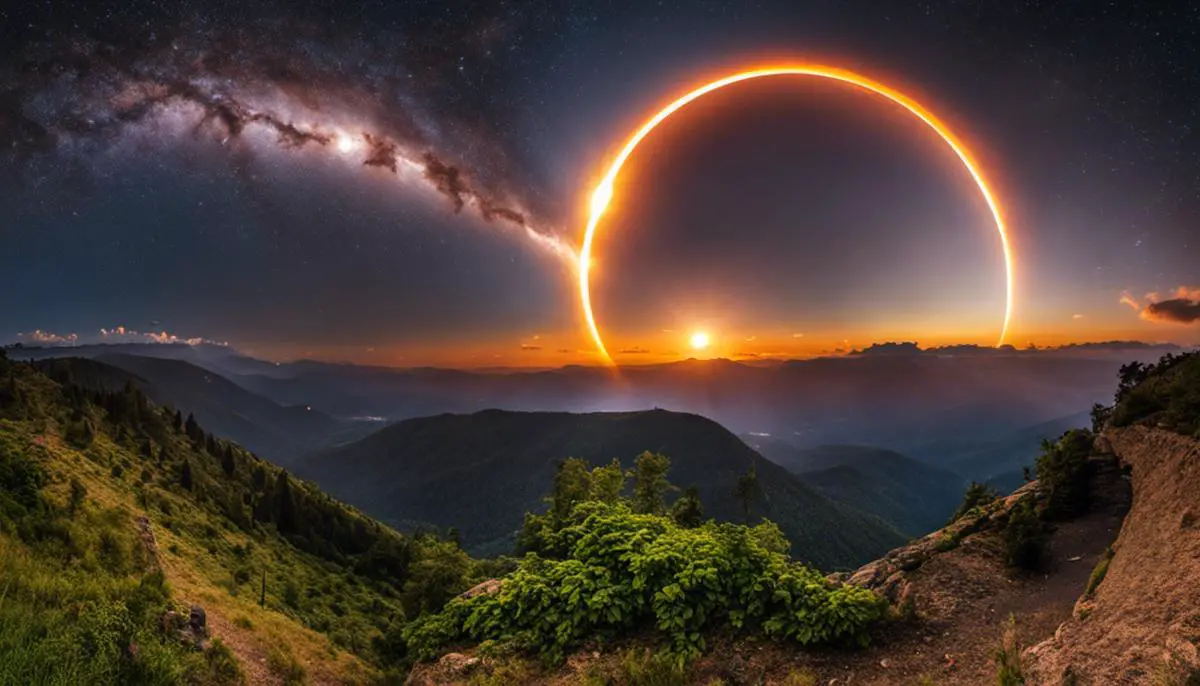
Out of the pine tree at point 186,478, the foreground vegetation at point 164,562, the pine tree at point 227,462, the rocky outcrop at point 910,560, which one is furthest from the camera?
the pine tree at point 227,462

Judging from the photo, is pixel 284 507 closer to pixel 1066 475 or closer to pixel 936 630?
pixel 936 630

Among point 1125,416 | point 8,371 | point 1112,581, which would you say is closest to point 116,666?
point 1112,581

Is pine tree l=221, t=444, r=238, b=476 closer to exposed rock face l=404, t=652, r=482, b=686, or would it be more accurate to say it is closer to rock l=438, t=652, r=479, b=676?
exposed rock face l=404, t=652, r=482, b=686

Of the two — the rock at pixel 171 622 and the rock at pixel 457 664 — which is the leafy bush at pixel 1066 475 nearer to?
the rock at pixel 457 664

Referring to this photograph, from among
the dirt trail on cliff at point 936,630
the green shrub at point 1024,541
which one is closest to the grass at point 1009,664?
the dirt trail on cliff at point 936,630

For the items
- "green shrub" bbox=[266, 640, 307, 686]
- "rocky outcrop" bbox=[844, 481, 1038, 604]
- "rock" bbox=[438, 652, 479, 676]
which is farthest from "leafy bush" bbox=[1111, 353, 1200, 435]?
"green shrub" bbox=[266, 640, 307, 686]

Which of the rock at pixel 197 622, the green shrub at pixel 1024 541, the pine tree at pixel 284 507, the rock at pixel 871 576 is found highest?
the green shrub at pixel 1024 541

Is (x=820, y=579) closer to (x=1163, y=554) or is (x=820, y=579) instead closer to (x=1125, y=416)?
(x=1163, y=554)
